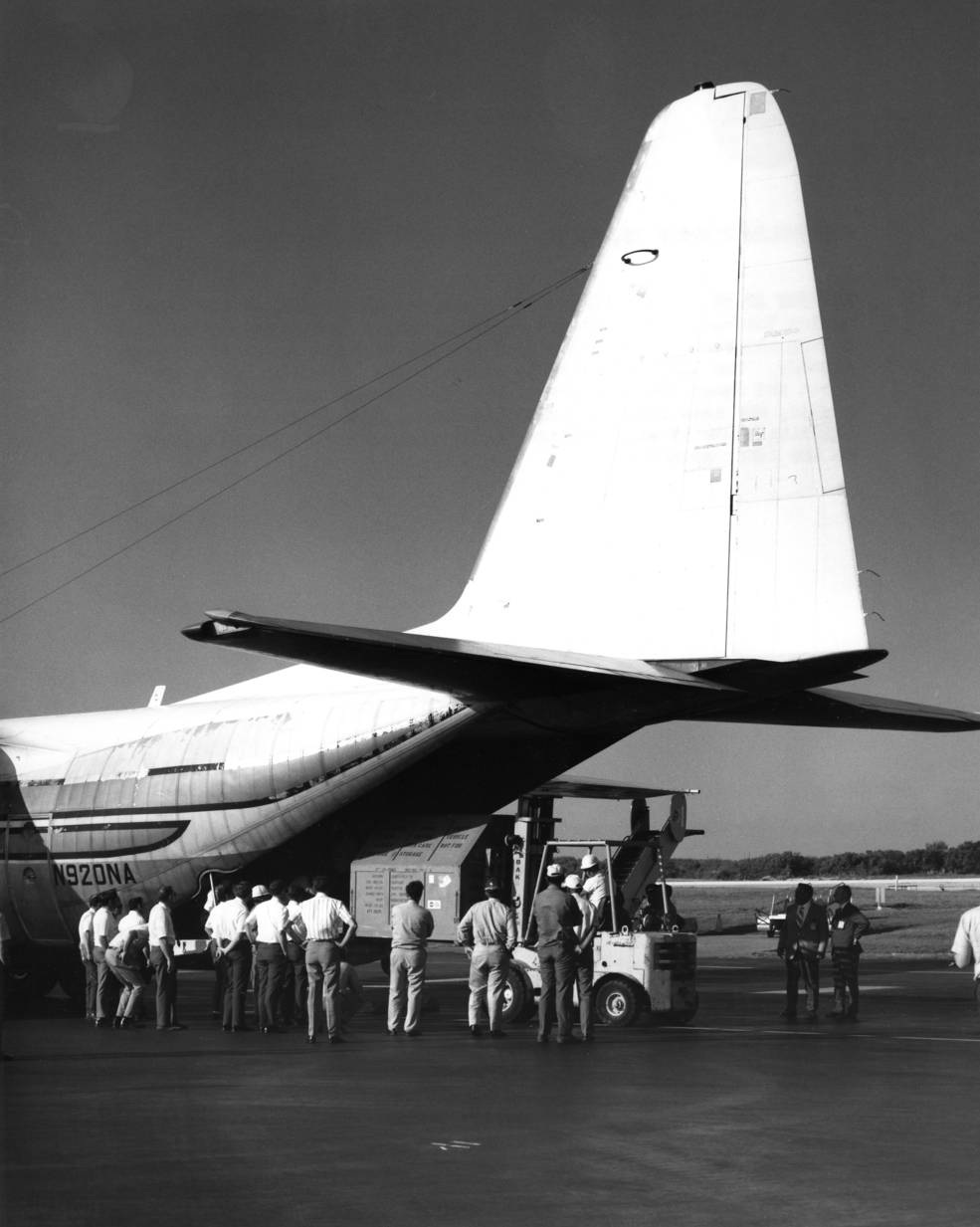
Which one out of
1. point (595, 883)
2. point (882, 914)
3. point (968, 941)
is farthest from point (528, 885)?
point (882, 914)

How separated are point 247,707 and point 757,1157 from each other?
11.3m

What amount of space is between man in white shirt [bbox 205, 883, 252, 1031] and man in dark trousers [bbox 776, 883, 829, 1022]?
6173mm

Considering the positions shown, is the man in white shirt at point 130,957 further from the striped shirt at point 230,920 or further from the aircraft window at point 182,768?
the aircraft window at point 182,768

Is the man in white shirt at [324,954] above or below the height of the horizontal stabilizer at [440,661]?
below

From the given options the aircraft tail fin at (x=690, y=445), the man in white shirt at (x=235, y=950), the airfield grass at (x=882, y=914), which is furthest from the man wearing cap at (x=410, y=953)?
the airfield grass at (x=882, y=914)

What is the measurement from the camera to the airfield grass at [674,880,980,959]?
3647 centimetres

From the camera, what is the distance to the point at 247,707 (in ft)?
59.4

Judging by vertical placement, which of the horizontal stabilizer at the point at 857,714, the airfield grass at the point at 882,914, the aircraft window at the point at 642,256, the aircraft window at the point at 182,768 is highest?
the aircraft window at the point at 642,256

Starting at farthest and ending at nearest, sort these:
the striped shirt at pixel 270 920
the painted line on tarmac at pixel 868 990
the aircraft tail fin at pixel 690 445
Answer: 1. the painted line on tarmac at pixel 868 990
2. the striped shirt at pixel 270 920
3. the aircraft tail fin at pixel 690 445

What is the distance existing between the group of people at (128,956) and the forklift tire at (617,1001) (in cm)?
453

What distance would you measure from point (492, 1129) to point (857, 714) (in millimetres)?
8444

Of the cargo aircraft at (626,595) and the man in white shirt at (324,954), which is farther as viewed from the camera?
the cargo aircraft at (626,595)

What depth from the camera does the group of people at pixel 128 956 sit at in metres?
15.9

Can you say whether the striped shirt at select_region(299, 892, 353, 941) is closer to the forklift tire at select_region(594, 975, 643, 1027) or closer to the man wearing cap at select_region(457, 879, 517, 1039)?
the man wearing cap at select_region(457, 879, 517, 1039)
